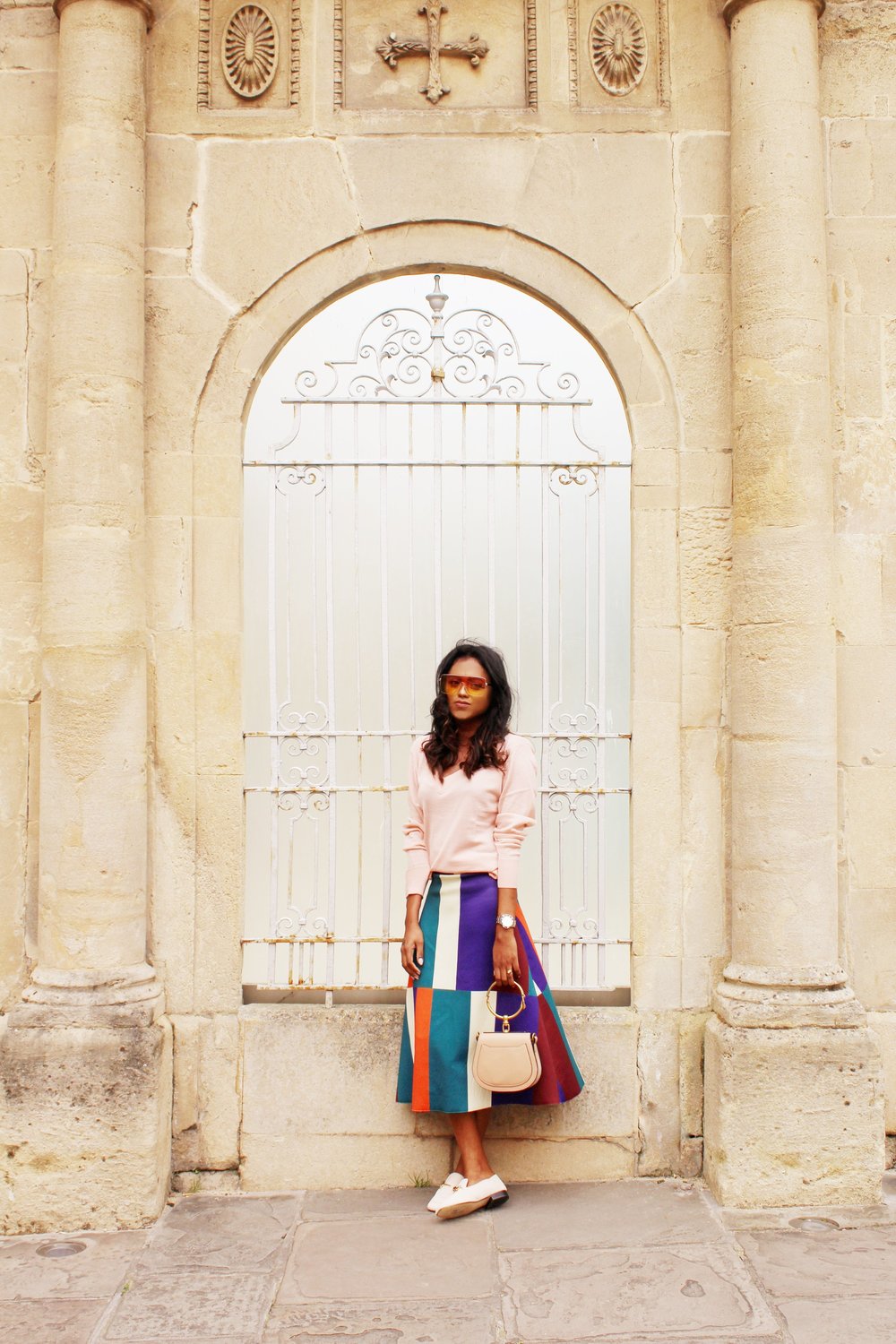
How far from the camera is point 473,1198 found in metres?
3.96

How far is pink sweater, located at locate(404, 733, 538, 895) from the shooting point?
155 inches

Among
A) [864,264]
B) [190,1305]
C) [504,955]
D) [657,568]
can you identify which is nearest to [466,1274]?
[190,1305]

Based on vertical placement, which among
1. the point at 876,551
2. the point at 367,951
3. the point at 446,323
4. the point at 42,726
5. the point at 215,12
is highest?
the point at 215,12

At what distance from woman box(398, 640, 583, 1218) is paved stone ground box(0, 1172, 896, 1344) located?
30 cm

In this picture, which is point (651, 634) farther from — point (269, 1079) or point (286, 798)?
point (269, 1079)

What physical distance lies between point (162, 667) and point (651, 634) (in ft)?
5.94

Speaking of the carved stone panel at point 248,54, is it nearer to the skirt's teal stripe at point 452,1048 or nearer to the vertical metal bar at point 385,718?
the vertical metal bar at point 385,718

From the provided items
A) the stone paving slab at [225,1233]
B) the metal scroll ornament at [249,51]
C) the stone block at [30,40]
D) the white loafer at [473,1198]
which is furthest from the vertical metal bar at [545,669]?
the stone block at [30,40]

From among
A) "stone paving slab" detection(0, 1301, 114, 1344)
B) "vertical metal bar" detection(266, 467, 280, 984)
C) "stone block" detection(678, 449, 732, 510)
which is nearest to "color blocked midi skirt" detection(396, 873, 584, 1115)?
"vertical metal bar" detection(266, 467, 280, 984)

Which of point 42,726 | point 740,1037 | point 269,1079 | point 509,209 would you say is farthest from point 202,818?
point 509,209

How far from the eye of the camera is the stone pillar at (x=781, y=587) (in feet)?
13.8

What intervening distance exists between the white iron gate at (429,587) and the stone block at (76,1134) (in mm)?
795

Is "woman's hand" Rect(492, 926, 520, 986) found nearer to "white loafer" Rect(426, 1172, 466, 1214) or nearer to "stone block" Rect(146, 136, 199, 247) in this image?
"white loafer" Rect(426, 1172, 466, 1214)

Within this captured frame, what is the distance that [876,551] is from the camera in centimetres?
446
